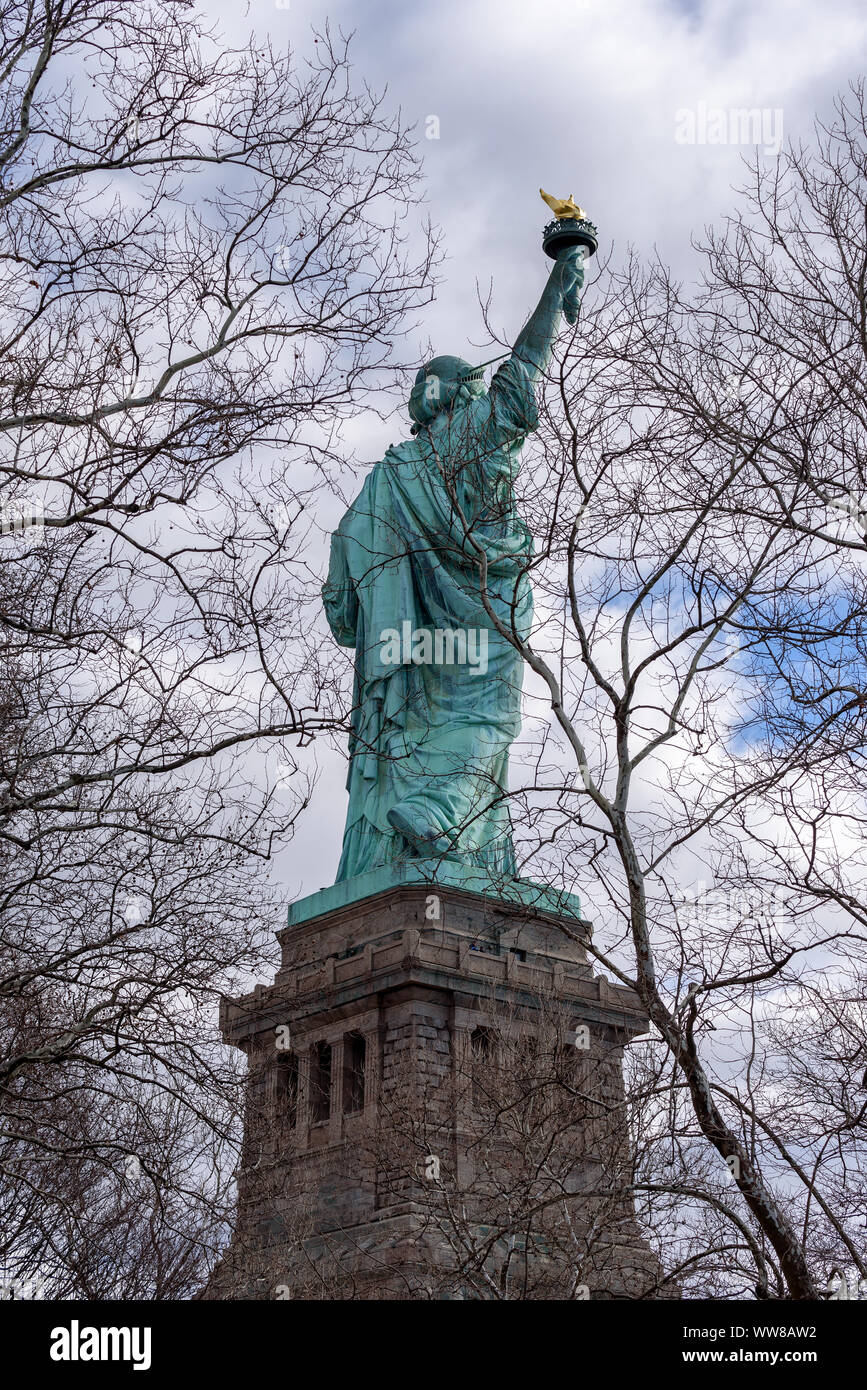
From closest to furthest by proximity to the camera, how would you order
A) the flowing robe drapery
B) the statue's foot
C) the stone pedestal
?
the stone pedestal < the statue's foot < the flowing robe drapery

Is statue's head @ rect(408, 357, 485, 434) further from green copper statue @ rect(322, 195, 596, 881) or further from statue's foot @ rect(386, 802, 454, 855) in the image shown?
statue's foot @ rect(386, 802, 454, 855)

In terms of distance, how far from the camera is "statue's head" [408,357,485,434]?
131 ft

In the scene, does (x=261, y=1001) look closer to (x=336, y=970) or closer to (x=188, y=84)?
(x=188, y=84)

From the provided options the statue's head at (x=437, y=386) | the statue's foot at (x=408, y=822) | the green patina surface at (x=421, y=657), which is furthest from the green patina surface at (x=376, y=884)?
the statue's head at (x=437, y=386)

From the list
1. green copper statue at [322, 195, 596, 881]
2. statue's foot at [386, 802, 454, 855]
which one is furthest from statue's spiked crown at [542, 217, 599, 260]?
Result: statue's foot at [386, 802, 454, 855]

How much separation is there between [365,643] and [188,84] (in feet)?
91.0

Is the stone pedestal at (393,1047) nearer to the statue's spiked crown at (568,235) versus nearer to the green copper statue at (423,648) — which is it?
the green copper statue at (423,648)

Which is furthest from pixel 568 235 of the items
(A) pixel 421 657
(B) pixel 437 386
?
(A) pixel 421 657

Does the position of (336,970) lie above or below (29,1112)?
above

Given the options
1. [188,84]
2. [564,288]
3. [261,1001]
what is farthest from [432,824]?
[188,84]

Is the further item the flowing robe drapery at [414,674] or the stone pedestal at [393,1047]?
the flowing robe drapery at [414,674]

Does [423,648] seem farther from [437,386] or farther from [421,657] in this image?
[437,386]

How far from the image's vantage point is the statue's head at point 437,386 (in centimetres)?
3991
